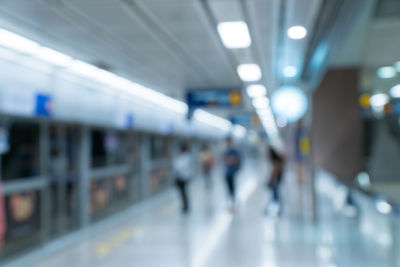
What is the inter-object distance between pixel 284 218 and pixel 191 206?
3053 millimetres

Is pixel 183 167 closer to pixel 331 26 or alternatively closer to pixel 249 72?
pixel 249 72

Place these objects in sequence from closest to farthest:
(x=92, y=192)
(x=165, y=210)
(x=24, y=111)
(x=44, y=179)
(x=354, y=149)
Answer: (x=24, y=111)
(x=44, y=179)
(x=92, y=192)
(x=165, y=210)
(x=354, y=149)

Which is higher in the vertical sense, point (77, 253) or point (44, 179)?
point (44, 179)

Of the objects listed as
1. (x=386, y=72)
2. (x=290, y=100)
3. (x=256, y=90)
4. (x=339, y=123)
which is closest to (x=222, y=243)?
(x=290, y=100)

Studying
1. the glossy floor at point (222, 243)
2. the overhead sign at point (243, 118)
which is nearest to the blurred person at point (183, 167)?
the glossy floor at point (222, 243)

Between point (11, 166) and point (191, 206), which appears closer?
point (11, 166)

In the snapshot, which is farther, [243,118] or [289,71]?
[243,118]

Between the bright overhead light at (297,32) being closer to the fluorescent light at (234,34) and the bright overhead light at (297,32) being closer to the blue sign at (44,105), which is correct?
the fluorescent light at (234,34)

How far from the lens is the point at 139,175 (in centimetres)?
1208

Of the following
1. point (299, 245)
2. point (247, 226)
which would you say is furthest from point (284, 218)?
point (299, 245)

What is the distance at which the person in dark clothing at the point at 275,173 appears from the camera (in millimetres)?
9219

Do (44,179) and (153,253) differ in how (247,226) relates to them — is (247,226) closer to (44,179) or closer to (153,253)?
(153,253)

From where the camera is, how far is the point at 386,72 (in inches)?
402

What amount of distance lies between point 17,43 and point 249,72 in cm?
491
